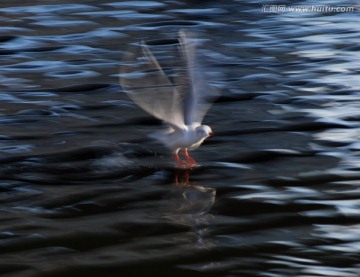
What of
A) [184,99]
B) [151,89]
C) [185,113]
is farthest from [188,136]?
[151,89]

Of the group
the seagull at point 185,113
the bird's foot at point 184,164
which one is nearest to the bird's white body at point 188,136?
the seagull at point 185,113

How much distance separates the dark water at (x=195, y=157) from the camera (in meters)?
6.14

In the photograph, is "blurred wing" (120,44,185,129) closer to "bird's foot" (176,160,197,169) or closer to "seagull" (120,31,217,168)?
"seagull" (120,31,217,168)

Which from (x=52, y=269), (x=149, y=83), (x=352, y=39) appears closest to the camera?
(x=52, y=269)

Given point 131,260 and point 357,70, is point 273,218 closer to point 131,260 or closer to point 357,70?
point 131,260

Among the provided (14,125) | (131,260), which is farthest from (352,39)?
(131,260)

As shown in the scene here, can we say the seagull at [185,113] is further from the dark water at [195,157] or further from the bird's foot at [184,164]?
the dark water at [195,157]

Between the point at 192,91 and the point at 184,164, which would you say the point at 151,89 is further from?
the point at 192,91

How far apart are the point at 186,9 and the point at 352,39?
308cm

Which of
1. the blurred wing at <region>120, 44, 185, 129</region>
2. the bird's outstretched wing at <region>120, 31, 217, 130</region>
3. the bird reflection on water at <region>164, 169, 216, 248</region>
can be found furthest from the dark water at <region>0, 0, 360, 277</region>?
the bird's outstretched wing at <region>120, 31, 217, 130</region>

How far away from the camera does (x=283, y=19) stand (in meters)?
13.6

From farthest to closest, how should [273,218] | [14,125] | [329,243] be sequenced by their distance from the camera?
1. [14,125]
2. [273,218]
3. [329,243]

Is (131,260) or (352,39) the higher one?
(352,39)

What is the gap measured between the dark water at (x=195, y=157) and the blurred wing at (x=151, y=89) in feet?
0.52
